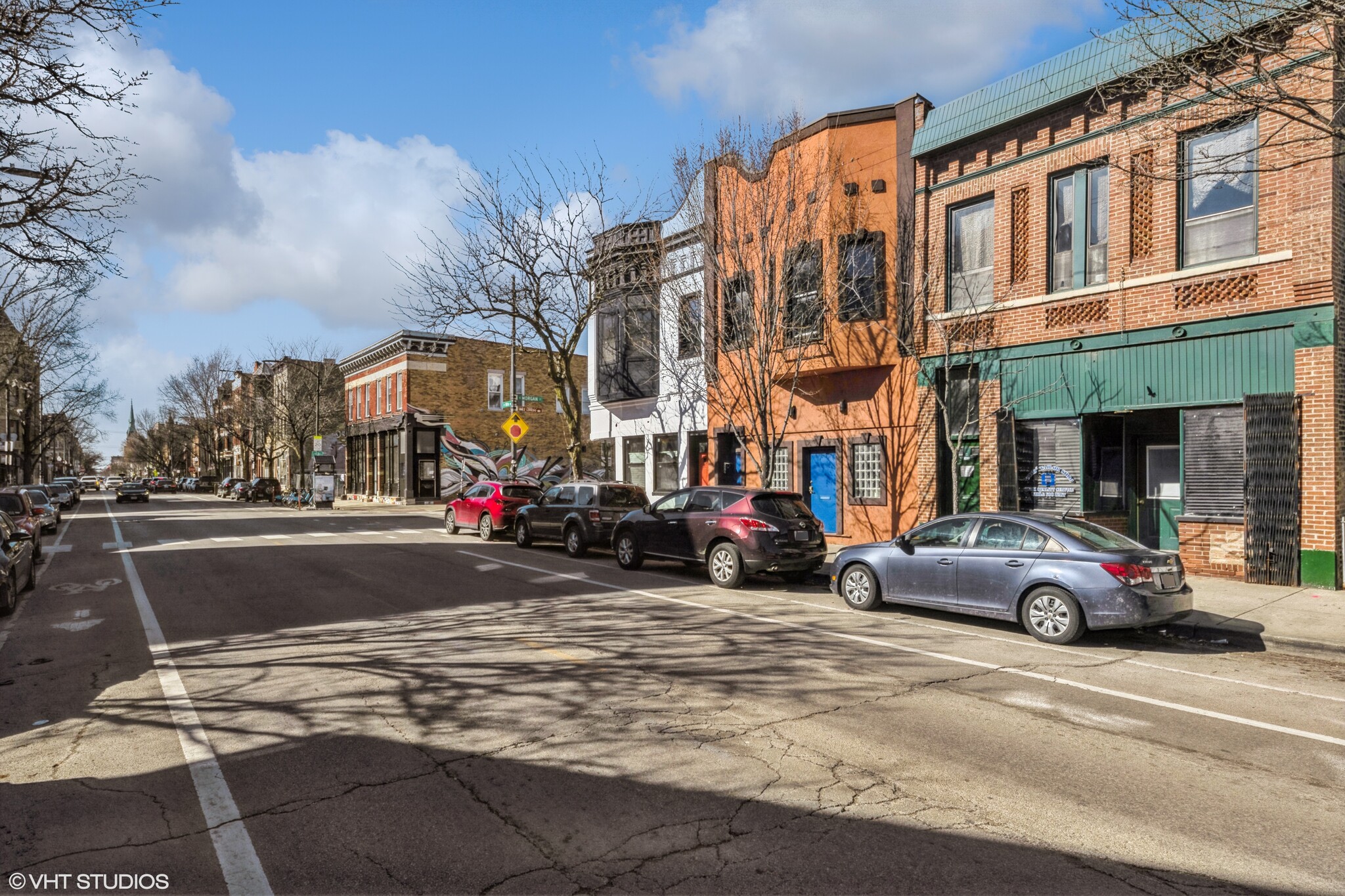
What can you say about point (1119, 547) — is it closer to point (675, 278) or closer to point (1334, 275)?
point (1334, 275)

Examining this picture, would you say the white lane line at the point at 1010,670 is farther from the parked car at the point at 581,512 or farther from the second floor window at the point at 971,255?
the second floor window at the point at 971,255

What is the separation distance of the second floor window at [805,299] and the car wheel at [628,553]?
18.8 feet

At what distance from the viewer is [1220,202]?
1312 centimetres

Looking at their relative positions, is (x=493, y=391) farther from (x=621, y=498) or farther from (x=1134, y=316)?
(x=1134, y=316)

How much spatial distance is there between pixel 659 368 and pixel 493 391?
23824 millimetres

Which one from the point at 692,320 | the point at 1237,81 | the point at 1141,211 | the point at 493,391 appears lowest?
the point at 692,320

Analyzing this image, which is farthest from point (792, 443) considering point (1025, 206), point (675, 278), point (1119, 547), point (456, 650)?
point (456, 650)

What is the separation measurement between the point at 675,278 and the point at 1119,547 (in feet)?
44.2

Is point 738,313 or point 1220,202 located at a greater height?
point 1220,202

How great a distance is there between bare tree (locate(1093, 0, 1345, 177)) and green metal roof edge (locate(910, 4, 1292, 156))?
0.49ft

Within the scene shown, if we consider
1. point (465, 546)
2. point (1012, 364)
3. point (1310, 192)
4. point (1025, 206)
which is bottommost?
point (465, 546)

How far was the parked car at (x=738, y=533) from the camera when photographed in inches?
510

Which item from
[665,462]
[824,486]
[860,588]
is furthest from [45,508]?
[860,588]

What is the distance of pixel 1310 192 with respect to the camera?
1198cm
